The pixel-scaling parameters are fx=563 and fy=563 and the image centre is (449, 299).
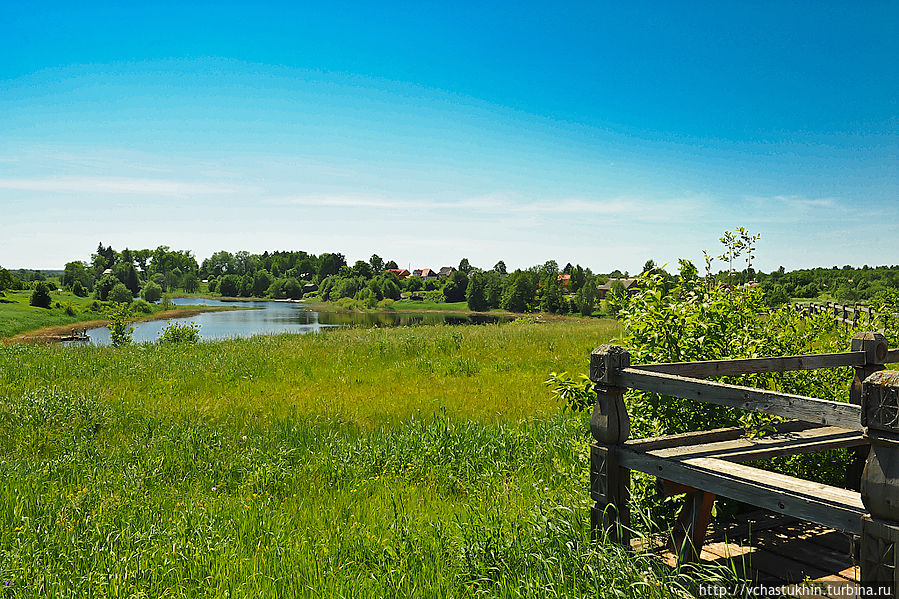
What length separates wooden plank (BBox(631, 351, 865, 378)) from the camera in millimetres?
4367

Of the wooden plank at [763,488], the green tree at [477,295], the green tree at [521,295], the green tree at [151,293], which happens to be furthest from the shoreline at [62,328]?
the green tree at [521,295]

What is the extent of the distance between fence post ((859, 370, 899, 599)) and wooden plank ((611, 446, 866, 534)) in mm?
126

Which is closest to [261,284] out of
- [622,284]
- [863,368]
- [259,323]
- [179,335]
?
[259,323]

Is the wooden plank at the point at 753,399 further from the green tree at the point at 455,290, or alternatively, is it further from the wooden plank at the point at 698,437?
the green tree at the point at 455,290

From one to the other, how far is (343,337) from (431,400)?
43.2 feet

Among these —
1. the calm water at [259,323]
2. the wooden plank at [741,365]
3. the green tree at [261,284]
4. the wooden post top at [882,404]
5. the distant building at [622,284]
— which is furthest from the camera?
the green tree at [261,284]

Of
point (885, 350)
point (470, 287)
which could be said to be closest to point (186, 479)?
point (885, 350)

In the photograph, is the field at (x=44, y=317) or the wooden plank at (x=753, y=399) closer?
the wooden plank at (x=753, y=399)

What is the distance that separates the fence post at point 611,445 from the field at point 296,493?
0.73 feet

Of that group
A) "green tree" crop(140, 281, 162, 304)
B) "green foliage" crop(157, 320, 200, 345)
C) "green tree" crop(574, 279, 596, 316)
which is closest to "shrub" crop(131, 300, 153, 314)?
"green tree" crop(140, 281, 162, 304)

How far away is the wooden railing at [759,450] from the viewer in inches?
102

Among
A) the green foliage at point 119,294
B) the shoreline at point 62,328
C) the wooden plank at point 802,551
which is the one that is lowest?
the shoreline at point 62,328

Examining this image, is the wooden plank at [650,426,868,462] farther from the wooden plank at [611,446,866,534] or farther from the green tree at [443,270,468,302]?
the green tree at [443,270,468,302]

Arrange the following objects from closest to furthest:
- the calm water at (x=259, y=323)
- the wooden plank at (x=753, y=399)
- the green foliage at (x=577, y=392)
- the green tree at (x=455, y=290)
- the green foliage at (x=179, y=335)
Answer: the wooden plank at (x=753, y=399) < the green foliage at (x=577, y=392) < the green foliage at (x=179, y=335) < the calm water at (x=259, y=323) < the green tree at (x=455, y=290)
